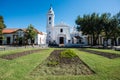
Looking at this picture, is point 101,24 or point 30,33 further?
point 30,33

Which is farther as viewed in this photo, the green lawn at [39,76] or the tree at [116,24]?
the tree at [116,24]

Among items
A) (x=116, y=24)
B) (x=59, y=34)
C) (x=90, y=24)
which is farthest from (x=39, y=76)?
(x=59, y=34)

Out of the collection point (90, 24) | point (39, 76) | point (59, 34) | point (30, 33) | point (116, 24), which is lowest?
point (39, 76)

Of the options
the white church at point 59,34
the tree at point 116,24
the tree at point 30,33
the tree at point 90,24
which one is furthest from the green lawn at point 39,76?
the white church at point 59,34

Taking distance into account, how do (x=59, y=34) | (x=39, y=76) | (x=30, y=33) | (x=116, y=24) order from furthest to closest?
(x=59, y=34) → (x=30, y=33) → (x=116, y=24) → (x=39, y=76)

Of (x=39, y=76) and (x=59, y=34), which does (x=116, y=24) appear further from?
(x=39, y=76)

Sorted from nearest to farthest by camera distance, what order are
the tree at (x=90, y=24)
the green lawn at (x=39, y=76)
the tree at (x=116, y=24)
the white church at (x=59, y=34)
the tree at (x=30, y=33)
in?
the green lawn at (x=39, y=76)
the tree at (x=116, y=24)
the tree at (x=90, y=24)
the tree at (x=30, y=33)
the white church at (x=59, y=34)

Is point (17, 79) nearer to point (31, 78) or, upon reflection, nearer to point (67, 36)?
point (31, 78)

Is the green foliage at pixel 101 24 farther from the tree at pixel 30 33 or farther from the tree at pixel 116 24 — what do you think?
the tree at pixel 30 33

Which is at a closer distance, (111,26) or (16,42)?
(111,26)

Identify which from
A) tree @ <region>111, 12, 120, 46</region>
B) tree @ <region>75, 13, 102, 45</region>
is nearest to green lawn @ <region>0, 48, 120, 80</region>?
tree @ <region>111, 12, 120, 46</region>

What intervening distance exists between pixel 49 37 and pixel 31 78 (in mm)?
48107

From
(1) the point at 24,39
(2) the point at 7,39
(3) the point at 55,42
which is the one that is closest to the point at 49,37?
(3) the point at 55,42

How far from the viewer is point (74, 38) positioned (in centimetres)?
5594
